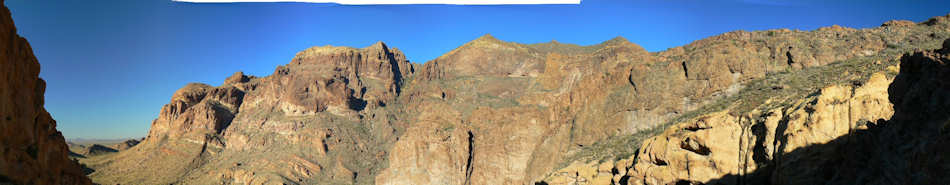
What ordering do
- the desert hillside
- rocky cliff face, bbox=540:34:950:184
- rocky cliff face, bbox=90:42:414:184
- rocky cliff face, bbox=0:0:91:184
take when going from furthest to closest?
rocky cliff face, bbox=90:42:414:184
the desert hillside
rocky cliff face, bbox=0:0:91:184
rocky cliff face, bbox=540:34:950:184

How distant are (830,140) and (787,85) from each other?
21.2 metres

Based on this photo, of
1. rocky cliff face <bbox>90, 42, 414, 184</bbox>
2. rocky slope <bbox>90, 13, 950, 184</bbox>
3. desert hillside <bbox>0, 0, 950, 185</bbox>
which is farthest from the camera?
rocky cliff face <bbox>90, 42, 414, 184</bbox>

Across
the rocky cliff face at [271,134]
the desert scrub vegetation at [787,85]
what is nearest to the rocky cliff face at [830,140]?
the desert scrub vegetation at [787,85]

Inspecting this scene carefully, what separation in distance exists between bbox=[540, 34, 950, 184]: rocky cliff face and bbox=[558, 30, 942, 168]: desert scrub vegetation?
6.22ft

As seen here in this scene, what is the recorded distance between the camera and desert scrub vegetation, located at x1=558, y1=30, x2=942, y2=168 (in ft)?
100.0

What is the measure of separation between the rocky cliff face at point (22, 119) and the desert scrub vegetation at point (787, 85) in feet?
111

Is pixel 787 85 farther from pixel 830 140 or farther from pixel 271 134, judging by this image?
pixel 271 134

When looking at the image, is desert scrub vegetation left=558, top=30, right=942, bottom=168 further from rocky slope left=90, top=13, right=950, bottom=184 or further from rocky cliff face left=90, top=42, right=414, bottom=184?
rocky cliff face left=90, top=42, right=414, bottom=184

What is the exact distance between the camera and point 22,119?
1630 cm

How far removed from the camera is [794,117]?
22.7 m

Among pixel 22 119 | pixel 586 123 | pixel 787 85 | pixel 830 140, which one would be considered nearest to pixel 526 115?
pixel 586 123

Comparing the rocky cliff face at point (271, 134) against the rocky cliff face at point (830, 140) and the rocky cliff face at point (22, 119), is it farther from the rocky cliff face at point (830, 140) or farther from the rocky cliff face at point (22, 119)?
the rocky cliff face at point (830, 140)

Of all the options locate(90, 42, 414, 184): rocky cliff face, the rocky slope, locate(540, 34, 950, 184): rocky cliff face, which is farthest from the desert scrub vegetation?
locate(90, 42, 414, 184): rocky cliff face

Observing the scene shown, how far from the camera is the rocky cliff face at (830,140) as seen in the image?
11.8m
